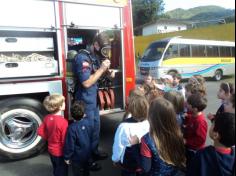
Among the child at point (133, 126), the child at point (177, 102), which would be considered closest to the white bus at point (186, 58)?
the child at point (177, 102)

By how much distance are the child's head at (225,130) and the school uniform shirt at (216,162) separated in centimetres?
7

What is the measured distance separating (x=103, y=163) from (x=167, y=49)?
46.8 ft

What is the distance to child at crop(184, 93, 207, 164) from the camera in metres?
3.55

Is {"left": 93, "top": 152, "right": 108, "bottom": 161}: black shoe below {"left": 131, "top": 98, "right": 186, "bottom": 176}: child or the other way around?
below

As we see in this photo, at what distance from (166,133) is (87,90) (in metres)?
1.94

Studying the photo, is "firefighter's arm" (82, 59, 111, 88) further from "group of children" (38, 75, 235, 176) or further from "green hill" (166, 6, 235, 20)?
"green hill" (166, 6, 235, 20)

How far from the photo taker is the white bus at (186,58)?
18.2 metres

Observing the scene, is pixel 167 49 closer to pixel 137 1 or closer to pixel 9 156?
pixel 9 156

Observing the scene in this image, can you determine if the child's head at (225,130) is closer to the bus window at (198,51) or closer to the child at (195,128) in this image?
the child at (195,128)

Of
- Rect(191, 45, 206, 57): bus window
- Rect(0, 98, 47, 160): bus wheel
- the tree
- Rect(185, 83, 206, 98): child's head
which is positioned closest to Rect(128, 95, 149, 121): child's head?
Rect(185, 83, 206, 98): child's head

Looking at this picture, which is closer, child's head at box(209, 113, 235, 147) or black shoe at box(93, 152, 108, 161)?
child's head at box(209, 113, 235, 147)

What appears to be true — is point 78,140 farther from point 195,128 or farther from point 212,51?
point 212,51

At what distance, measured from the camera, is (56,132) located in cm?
378

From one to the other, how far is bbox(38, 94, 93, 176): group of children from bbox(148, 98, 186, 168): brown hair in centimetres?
111
